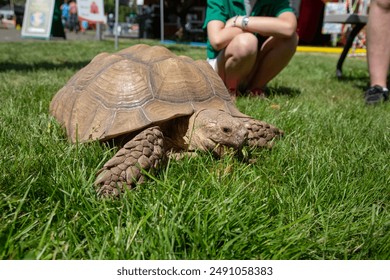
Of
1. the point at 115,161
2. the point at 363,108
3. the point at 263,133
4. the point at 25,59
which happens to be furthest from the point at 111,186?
the point at 25,59

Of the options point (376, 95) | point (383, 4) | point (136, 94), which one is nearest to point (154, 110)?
point (136, 94)

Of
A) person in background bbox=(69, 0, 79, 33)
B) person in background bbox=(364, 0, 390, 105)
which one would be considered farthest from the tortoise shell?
person in background bbox=(69, 0, 79, 33)

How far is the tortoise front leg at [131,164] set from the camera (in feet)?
4.25

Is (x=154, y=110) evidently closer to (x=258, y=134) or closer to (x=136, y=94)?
(x=136, y=94)

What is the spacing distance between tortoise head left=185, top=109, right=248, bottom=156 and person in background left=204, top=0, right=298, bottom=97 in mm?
1481

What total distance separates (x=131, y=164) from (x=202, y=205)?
329 millimetres

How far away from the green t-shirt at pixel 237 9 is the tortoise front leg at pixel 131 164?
1983mm

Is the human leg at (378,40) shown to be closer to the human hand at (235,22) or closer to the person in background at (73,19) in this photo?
the human hand at (235,22)

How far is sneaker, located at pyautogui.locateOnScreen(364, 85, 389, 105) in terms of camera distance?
10.6ft

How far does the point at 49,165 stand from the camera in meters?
1.43

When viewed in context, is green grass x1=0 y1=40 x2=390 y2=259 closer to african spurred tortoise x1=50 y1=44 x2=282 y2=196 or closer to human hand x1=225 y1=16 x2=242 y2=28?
african spurred tortoise x1=50 y1=44 x2=282 y2=196

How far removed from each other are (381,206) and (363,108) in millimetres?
1917

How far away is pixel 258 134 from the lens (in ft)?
5.88

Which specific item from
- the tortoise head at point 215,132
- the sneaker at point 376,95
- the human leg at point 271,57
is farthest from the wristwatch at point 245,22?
the tortoise head at point 215,132
